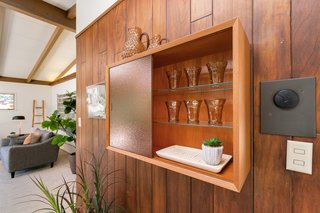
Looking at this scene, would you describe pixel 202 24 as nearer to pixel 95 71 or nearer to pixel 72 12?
pixel 95 71

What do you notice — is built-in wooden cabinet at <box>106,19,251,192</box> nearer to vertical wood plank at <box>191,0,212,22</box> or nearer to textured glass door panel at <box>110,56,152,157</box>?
textured glass door panel at <box>110,56,152,157</box>

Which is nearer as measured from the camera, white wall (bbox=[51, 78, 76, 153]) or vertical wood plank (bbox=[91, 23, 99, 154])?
vertical wood plank (bbox=[91, 23, 99, 154])

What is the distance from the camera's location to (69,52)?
13.7ft

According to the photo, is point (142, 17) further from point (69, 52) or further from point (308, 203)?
point (69, 52)

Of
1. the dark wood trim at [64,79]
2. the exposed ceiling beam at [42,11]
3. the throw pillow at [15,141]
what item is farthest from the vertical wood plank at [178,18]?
the throw pillow at [15,141]

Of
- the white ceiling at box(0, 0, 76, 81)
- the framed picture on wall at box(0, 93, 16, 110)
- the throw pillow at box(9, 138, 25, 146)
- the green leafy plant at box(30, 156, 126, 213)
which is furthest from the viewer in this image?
the framed picture on wall at box(0, 93, 16, 110)

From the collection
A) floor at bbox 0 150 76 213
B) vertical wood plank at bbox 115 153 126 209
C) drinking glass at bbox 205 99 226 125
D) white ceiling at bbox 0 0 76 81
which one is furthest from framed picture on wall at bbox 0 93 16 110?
drinking glass at bbox 205 99 226 125

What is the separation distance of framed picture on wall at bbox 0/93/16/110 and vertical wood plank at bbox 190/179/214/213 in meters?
7.21

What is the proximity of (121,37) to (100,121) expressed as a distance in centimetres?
78

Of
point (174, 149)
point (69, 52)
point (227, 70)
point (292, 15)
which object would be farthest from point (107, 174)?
point (69, 52)

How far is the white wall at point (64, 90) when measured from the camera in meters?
4.92

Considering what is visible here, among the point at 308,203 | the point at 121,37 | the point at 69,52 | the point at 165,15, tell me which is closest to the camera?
the point at 308,203

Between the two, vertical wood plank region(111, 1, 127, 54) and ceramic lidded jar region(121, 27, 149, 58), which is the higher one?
vertical wood plank region(111, 1, 127, 54)

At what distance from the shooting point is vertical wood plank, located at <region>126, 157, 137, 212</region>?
3.69ft
